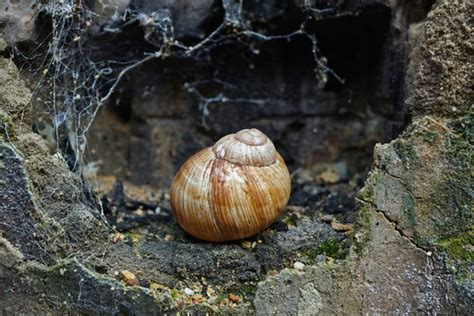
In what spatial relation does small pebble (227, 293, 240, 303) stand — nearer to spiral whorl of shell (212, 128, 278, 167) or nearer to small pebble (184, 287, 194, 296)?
small pebble (184, 287, 194, 296)

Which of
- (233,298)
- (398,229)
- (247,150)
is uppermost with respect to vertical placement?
(247,150)

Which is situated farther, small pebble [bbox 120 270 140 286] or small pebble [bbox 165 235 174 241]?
small pebble [bbox 165 235 174 241]

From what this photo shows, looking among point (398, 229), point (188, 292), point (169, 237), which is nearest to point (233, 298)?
point (188, 292)

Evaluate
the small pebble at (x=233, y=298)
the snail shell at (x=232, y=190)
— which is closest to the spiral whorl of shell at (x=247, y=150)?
the snail shell at (x=232, y=190)

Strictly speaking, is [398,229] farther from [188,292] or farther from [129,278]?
[129,278]

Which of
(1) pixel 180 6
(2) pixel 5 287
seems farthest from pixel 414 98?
(2) pixel 5 287

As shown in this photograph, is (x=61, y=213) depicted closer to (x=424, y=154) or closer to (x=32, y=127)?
(x=32, y=127)

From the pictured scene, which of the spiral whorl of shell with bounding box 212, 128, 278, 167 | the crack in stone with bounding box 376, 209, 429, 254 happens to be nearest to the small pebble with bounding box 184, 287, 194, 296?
the spiral whorl of shell with bounding box 212, 128, 278, 167
